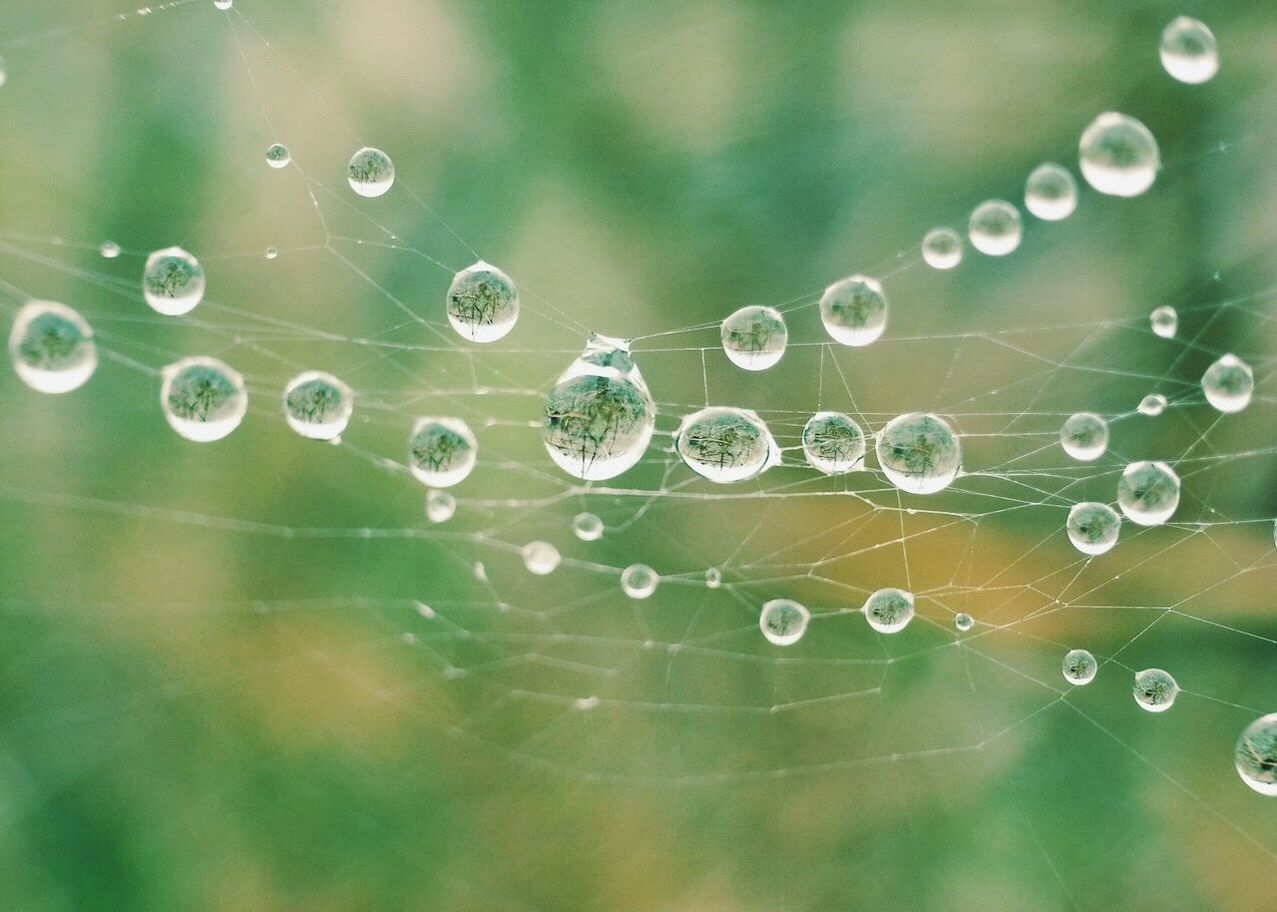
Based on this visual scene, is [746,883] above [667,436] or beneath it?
beneath

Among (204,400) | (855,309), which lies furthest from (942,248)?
(204,400)

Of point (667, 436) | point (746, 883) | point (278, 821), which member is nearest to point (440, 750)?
point (278, 821)

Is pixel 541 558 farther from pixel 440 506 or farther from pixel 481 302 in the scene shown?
pixel 481 302

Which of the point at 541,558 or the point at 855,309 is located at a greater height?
the point at 855,309

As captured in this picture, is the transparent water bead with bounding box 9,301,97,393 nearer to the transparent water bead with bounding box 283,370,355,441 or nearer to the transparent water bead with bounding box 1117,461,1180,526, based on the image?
the transparent water bead with bounding box 283,370,355,441

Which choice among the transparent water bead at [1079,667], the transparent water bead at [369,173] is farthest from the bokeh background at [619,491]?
the transparent water bead at [369,173]

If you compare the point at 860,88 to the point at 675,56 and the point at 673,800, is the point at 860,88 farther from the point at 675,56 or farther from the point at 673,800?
the point at 673,800
